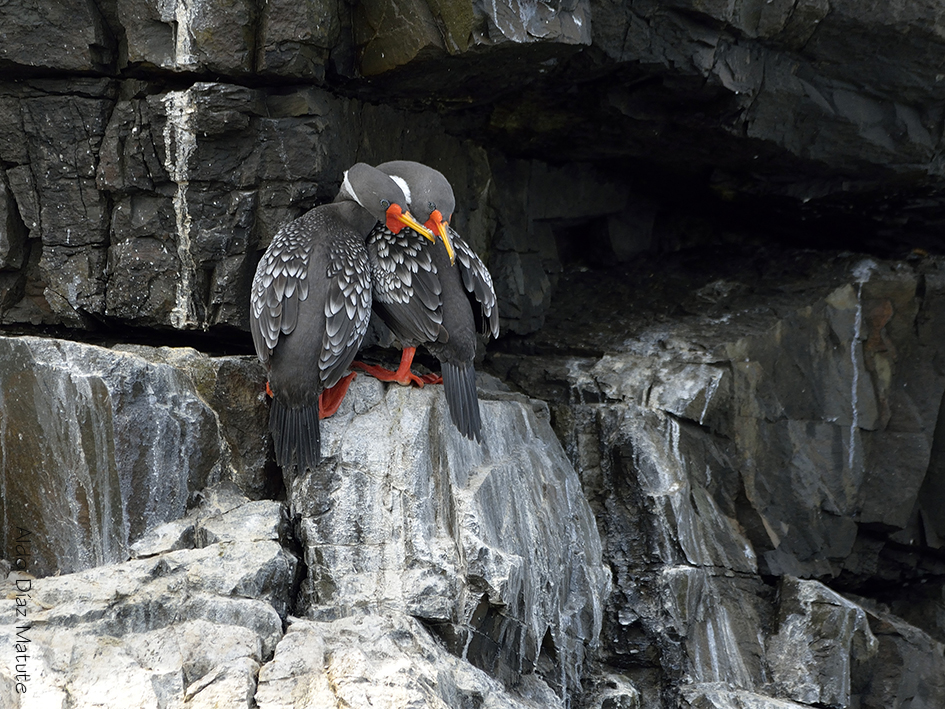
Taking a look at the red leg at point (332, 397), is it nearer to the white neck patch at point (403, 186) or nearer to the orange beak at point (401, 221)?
the orange beak at point (401, 221)

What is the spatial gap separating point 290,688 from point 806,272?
547 centimetres

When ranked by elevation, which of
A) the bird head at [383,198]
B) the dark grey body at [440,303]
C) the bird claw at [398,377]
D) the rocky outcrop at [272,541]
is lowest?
the rocky outcrop at [272,541]

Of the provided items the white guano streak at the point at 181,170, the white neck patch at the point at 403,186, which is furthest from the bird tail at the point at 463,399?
the white guano streak at the point at 181,170

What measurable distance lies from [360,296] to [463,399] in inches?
28.9

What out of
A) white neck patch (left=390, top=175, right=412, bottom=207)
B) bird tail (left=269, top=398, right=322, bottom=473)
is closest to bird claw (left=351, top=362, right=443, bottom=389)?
bird tail (left=269, top=398, right=322, bottom=473)

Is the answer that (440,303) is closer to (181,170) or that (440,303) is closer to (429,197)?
(429,197)

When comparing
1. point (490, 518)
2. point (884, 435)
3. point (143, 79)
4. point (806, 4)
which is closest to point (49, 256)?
point (143, 79)

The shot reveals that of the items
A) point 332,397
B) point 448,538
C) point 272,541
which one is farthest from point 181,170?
point 448,538

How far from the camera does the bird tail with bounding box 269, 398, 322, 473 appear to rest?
4.32m

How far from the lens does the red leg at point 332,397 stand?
463cm

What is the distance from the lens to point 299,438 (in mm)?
4312

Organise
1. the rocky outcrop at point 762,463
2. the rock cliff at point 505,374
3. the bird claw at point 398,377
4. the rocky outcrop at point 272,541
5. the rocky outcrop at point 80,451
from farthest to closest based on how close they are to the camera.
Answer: the rocky outcrop at point 762,463 < the bird claw at point 398,377 < the rocky outcrop at point 80,451 < the rock cliff at point 505,374 < the rocky outcrop at point 272,541

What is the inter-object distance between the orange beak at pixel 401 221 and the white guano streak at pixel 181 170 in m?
1.26

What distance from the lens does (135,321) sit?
210 inches
